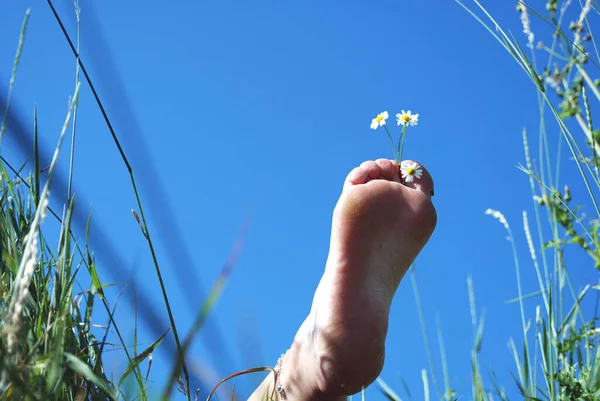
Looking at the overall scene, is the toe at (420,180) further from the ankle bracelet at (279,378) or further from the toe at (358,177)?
the ankle bracelet at (279,378)

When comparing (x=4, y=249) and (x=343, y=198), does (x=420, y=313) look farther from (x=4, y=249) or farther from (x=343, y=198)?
(x=4, y=249)

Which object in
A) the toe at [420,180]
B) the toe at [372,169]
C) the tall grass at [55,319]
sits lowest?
the tall grass at [55,319]

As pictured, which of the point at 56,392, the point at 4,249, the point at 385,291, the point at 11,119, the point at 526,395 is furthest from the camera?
the point at 385,291

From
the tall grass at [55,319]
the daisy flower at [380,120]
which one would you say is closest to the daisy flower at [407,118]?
the daisy flower at [380,120]

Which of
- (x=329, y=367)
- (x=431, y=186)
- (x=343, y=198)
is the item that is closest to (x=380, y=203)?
(x=343, y=198)

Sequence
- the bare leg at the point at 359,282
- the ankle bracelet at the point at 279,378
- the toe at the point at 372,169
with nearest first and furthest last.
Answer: the bare leg at the point at 359,282 < the ankle bracelet at the point at 279,378 < the toe at the point at 372,169

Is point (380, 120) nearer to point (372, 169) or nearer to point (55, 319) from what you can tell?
point (372, 169)
